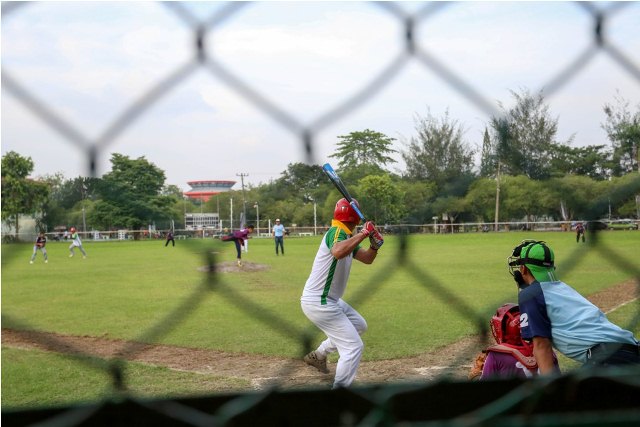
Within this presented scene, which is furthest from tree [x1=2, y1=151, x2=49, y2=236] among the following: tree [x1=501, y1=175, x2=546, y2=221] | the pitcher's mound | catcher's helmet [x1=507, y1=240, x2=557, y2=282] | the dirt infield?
the pitcher's mound

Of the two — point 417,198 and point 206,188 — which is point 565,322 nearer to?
point 417,198

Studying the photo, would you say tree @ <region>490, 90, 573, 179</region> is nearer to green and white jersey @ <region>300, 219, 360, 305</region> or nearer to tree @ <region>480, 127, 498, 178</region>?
tree @ <region>480, 127, 498, 178</region>

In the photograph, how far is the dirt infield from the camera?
5.24m

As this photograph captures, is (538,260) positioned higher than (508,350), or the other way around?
(538,260)

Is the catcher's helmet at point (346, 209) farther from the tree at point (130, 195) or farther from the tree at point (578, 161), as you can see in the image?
the tree at point (130, 195)

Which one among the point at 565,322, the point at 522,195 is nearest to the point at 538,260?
the point at 565,322

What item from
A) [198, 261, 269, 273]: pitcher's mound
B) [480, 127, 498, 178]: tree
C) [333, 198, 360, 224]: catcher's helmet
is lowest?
[198, 261, 269, 273]: pitcher's mound

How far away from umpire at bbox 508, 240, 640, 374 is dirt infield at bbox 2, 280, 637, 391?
60.4 inches

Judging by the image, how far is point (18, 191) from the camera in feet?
4.86

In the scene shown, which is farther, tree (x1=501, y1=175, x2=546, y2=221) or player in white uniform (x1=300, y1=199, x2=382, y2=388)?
player in white uniform (x1=300, y1=199, x2=382, y2=388)

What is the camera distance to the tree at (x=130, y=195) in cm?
124

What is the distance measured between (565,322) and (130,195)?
97.7 inches

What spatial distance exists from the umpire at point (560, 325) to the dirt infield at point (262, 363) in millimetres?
1534

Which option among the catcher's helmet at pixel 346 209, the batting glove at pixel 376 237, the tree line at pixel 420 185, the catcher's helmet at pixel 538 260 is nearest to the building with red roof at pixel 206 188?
the tree line at pixel 420 185
